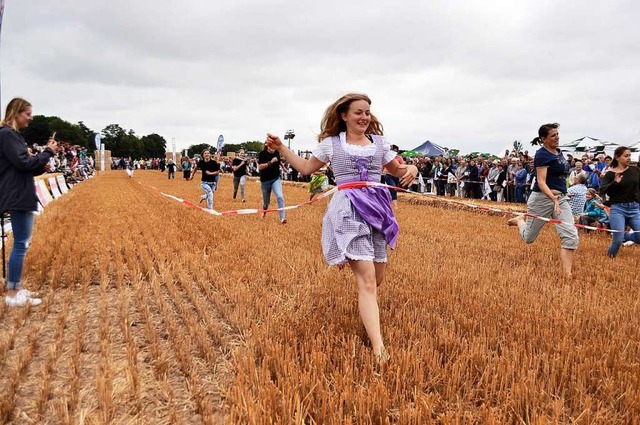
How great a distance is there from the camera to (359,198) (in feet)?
11.1

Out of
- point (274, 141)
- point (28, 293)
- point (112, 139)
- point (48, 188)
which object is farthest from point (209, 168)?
point (112, 139)

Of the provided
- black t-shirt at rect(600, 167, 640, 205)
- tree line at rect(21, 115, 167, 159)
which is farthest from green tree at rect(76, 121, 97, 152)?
black t-shirt at rect(600, 167, 640, 205)

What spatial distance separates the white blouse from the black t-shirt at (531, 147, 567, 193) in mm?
3333

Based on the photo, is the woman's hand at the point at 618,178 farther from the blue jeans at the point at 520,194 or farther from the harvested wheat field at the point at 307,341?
the blue jeans at the point at 520,194

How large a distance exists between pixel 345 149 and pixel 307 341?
56.8 inches

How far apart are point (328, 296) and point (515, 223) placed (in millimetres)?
3588

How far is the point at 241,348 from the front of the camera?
3512 millimetres

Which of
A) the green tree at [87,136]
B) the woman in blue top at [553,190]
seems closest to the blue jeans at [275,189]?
the woman in blue top at [553,190]

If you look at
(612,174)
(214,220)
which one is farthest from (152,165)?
(612,174)

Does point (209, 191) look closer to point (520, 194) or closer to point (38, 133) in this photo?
point (520, 194)

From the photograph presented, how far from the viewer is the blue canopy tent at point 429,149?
31327 millimetres

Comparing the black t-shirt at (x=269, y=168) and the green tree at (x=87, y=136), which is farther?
the green tree at (x=87, y=136)

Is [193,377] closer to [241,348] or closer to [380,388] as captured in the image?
[241,348]

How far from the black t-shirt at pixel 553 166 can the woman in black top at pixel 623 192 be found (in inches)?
72.5
